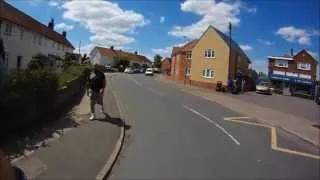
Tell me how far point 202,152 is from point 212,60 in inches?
1985

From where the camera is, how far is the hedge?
1026 centimetres

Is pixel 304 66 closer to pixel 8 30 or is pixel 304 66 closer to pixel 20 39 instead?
pixel 20 39

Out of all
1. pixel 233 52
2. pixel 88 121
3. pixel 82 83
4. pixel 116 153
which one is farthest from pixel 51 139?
pixel 233 52

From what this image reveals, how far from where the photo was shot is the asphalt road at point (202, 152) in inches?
438

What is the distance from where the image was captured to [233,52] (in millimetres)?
65250

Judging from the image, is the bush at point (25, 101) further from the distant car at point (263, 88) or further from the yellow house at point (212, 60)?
the distant car at point (263, 88)

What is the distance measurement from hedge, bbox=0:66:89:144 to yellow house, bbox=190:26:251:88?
45.7m

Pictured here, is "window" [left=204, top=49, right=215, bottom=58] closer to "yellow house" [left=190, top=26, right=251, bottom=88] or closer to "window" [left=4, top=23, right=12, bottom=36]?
"yellow house" [left=190, top=26, right=251, bottom=88]

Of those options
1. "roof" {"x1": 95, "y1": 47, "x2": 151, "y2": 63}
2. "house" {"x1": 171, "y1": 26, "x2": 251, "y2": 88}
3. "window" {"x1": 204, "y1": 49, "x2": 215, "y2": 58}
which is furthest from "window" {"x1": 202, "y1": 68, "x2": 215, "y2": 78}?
"roof" {"x1": 95, "y1": 47, "x2": 151, "y2": 63}

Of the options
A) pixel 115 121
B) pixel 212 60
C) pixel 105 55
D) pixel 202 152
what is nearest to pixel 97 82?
pixel 115 121

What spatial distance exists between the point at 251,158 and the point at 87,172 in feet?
18.8

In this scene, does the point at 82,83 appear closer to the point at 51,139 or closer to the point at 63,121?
the point at 63,121

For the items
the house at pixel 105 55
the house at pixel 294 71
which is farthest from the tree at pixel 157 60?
the house at pixel 294 71

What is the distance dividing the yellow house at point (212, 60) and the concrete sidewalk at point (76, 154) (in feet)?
149
